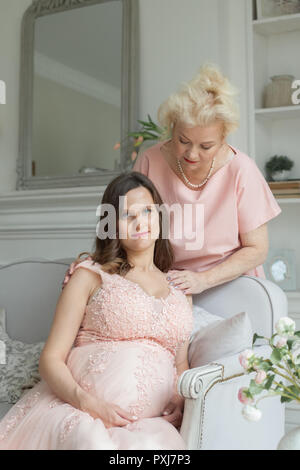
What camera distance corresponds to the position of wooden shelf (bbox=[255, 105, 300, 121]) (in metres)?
3.09

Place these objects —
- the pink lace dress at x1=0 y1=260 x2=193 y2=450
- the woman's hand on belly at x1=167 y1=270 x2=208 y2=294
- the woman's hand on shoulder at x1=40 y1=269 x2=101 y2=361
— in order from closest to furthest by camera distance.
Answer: the pink lace dress at x1=0 y1=260 x2=193 y2=450 < the woman's hand on shoulder at x1=40 y1=269 x2=101 y2=361 < the woman's hand on belly at x1=167 y1=270 x2=208 y2=294

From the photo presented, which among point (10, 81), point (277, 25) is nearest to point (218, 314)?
point (277, 25)

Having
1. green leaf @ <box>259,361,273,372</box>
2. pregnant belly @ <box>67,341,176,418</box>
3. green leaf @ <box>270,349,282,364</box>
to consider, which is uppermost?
green leaf @ <box>270,349,282,364</box>

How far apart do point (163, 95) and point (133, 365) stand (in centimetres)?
185

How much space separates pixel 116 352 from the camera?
175 centimetres

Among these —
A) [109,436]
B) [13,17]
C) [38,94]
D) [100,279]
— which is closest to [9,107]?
[38,94]

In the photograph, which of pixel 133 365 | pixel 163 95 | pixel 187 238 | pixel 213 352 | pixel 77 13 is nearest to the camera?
pixel 133 365

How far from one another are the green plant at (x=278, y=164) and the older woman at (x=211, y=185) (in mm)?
918

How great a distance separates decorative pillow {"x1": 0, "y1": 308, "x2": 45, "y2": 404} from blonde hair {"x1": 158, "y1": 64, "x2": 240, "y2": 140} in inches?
39.3

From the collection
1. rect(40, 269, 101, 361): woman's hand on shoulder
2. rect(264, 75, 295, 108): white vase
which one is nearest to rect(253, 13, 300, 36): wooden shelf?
rect(264, 75, 295, 108): white vase

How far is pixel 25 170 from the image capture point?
3.66 metres

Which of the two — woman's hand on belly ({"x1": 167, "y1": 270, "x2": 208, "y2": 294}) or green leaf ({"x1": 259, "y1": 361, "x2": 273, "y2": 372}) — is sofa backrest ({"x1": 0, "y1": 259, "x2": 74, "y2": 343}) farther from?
green leaf ({"x1": 259, "y1": 361, "x2": 273, "y2": 372})

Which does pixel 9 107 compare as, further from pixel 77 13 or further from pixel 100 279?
pixel 100 279

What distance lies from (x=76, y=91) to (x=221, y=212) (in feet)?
5.35
